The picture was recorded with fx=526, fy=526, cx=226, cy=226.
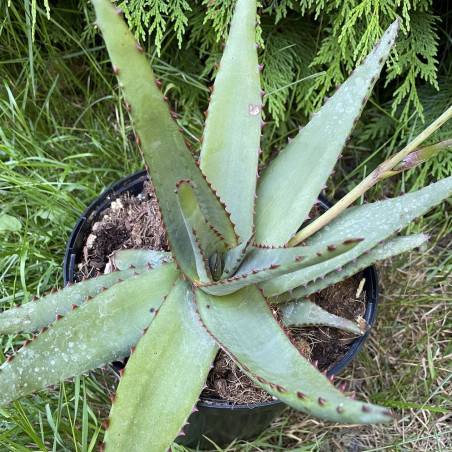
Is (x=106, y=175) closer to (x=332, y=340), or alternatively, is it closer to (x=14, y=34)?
(x=14, y=34)

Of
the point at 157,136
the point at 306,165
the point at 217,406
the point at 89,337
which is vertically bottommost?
the point at 217,406

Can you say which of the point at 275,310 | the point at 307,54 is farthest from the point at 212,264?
the point at 307,54

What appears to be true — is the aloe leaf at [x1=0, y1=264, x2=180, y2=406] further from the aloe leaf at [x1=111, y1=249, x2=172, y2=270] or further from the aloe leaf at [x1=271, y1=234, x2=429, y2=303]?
the aloe leaf at [x1=271, y1=234, x2=429, y2=303]

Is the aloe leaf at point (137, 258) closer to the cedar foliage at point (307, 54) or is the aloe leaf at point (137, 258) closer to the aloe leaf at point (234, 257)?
the aloe leaf at point (234, 257)

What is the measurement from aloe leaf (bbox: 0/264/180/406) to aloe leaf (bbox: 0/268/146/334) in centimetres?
5

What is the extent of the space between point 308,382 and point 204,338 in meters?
0.23

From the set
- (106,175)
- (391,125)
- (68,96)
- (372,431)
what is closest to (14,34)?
(68,96)

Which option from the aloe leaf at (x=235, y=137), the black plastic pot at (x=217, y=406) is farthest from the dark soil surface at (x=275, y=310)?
the aloe leaf at (x=235, y=137)

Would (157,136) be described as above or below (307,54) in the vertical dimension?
above

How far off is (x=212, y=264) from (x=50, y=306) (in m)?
0.30

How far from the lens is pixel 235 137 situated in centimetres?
96

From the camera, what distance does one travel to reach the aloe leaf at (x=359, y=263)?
0.98 m

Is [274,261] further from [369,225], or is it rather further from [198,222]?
[369,225]

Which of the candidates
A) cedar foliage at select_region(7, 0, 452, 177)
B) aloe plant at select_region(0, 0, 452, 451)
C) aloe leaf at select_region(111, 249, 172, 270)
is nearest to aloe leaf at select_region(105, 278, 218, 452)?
aloe plant at select_region(0, 0, 452, 451)
